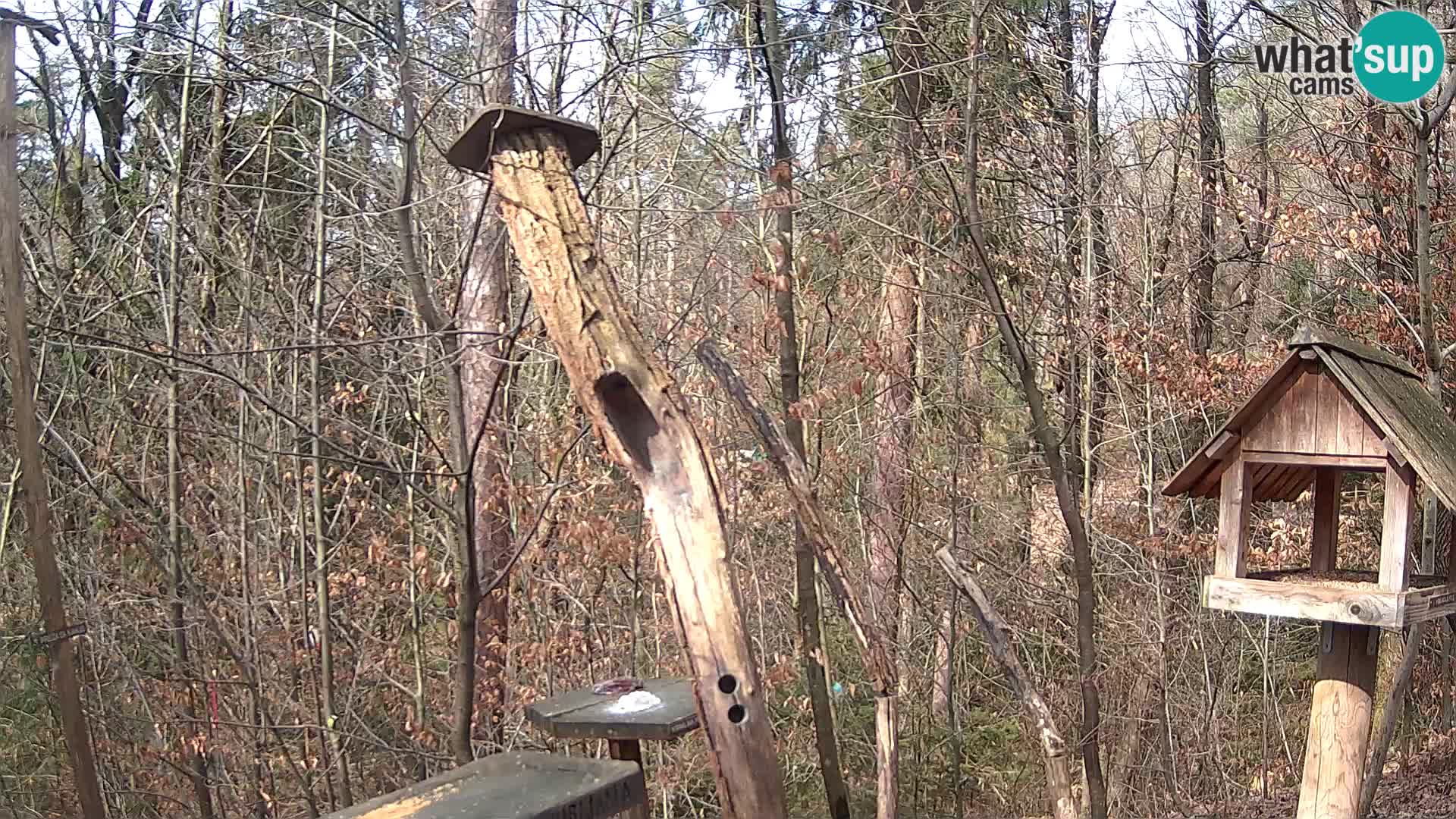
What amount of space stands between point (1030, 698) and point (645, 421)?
213cm

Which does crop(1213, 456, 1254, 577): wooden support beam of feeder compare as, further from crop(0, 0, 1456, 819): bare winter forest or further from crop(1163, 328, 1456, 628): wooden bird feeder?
crop(0, 0, 1456, 819): bare winter forest

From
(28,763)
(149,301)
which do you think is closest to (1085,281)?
(149,301)

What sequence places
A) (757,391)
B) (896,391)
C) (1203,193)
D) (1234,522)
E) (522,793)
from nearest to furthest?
(522,793), (1234,522), (757,391), (1203,193), (896,391)

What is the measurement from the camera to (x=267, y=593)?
559 centimetres

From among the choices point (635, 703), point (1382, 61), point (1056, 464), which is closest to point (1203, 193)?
point (1382, 61)

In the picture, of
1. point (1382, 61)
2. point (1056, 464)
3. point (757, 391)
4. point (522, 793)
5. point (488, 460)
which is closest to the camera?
point (522, 793)

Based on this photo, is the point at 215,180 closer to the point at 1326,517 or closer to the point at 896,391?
the point at 896,391

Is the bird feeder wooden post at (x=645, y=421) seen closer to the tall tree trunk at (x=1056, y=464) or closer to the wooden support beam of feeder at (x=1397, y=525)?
the wooden support beam of feeder at (x=1397, y=525)

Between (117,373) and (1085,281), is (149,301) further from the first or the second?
(1085,281)

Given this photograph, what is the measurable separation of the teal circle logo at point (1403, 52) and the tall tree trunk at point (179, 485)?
239 inches

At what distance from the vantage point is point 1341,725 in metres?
3.50

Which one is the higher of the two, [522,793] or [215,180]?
[215,180]

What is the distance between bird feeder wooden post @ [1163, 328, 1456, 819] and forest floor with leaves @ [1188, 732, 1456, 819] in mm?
3307

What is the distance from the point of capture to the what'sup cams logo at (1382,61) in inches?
231
